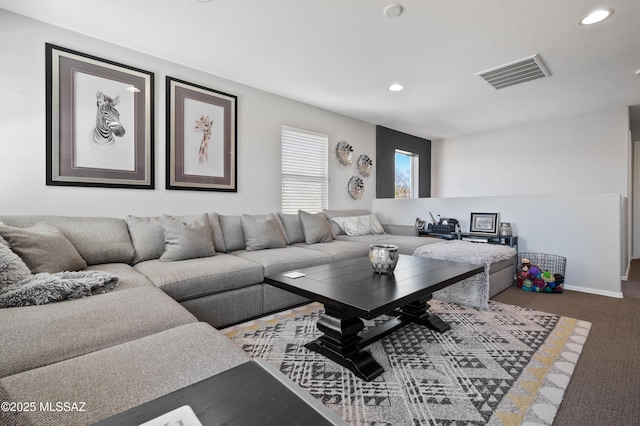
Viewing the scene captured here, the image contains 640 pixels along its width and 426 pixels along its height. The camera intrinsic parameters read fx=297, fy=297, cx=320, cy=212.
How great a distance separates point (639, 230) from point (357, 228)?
17.5 ft

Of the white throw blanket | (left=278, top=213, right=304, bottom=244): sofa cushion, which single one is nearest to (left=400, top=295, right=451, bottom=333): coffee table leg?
the white throw blanket

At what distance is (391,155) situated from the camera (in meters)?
5.70

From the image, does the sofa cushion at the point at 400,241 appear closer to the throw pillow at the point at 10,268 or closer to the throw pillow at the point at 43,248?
the throw pillow at the point at 43,248

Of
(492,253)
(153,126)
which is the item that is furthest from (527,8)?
(153,126)

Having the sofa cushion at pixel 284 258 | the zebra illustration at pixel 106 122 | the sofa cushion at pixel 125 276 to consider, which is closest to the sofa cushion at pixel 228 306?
the sofa cushion at pixel 284 258

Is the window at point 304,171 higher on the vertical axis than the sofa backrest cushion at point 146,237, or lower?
higher

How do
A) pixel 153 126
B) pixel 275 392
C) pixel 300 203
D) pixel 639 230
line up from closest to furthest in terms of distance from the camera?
1. pixel 275 392
2. pixel 153 126
3. pixel 300 203
4. pixel 639 230

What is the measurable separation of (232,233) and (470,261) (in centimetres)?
241

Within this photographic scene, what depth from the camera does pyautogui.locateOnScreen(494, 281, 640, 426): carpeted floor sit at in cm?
138

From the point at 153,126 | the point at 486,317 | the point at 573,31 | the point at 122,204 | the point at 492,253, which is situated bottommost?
the point at 486,317

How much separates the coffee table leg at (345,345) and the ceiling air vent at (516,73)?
3.03 metres

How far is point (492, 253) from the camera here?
3.01 m

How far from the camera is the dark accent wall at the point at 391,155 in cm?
545

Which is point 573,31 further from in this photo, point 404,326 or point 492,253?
A: point 404,326
